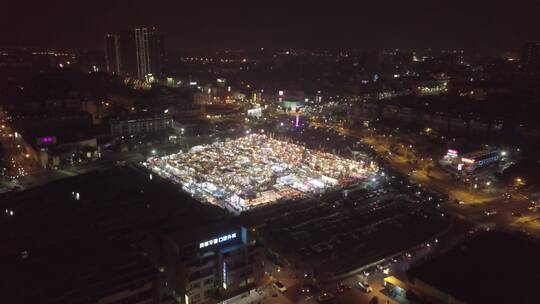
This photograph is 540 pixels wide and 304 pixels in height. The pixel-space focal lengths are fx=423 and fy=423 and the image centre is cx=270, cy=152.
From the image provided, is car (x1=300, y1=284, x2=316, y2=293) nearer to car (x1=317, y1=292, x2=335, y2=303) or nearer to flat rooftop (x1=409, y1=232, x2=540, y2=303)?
car (x1=317, y1=292, x2=335, y2=303)

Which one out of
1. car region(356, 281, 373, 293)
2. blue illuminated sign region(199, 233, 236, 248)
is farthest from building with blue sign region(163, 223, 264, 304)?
car region(356, 281, 373, 293)

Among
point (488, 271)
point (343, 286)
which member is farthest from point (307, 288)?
point (488, 271)

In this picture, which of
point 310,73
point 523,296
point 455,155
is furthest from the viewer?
point 310,73

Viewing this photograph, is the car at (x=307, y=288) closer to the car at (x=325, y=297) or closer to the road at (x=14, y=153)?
the car at (x=325, y=297)

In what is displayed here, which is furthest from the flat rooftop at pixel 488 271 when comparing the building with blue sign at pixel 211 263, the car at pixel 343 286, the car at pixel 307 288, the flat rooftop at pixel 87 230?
the flat rooftop at pixel 87 230

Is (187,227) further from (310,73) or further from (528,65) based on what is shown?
(528,65)

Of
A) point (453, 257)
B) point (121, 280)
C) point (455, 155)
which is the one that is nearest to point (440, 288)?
point (453, 257)
